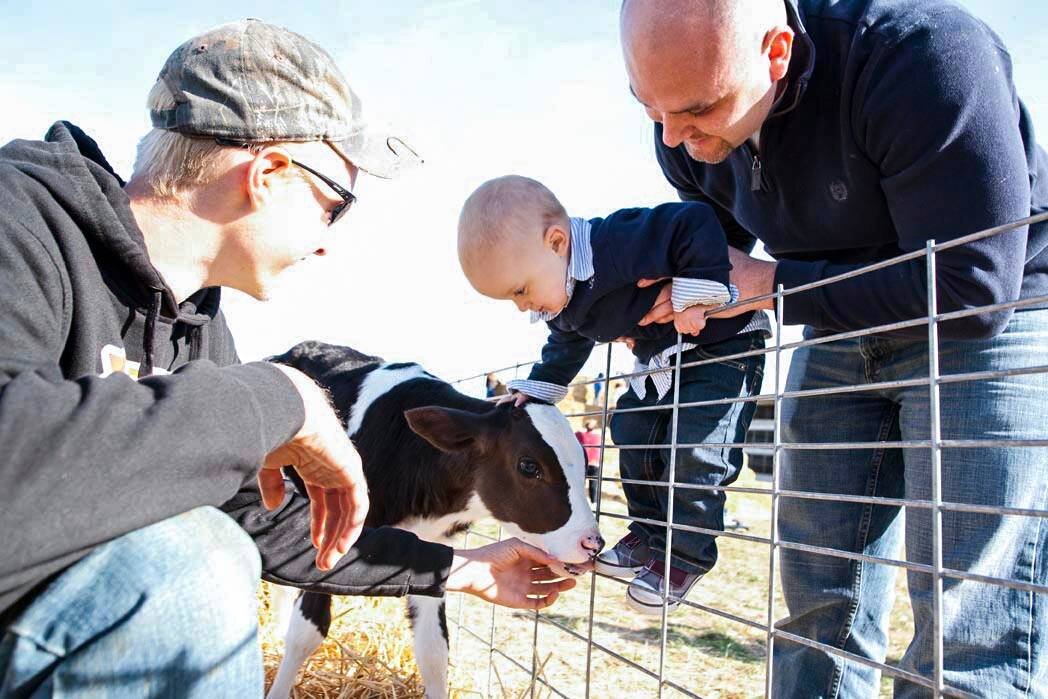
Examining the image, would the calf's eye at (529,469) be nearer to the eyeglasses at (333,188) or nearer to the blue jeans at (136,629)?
the eyeglasses at (333,188)

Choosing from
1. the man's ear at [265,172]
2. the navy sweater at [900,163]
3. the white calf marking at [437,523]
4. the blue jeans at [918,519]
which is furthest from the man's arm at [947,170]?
the white calf marking at [437,523]

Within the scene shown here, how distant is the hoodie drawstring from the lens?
207 cm

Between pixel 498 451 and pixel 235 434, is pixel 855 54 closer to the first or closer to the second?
pixel 235 434

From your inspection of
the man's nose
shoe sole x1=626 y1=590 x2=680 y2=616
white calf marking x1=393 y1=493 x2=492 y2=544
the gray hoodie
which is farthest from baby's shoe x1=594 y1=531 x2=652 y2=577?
the gray hoodie

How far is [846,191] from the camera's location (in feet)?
8.54

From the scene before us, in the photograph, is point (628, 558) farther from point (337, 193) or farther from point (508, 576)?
point (337, 193)

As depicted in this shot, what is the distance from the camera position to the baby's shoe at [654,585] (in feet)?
9.50

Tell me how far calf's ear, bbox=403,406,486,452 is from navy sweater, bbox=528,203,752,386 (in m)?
1.11

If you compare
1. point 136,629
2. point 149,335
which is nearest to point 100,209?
point 149,335

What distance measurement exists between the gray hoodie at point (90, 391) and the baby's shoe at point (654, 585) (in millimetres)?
1579

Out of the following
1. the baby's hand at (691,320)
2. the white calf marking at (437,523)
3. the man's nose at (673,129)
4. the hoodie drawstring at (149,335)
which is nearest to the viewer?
the hoodie drawstring at (149,335)

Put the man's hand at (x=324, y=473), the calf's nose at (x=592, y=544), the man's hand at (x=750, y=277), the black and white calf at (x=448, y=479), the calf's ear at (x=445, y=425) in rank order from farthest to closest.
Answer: the calf's ear at (x=445, y=425)
the black and white calf at (x=448, y=479)
the calf's nose at (x=592, y=544)
the man's hand at (x=750, y=277)
the man's hand at (x=324, y=473)

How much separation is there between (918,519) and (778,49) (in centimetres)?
136

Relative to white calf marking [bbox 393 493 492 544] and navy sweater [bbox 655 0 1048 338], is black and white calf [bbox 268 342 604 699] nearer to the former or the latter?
white calf marking [bbox 393 493 492 544]
